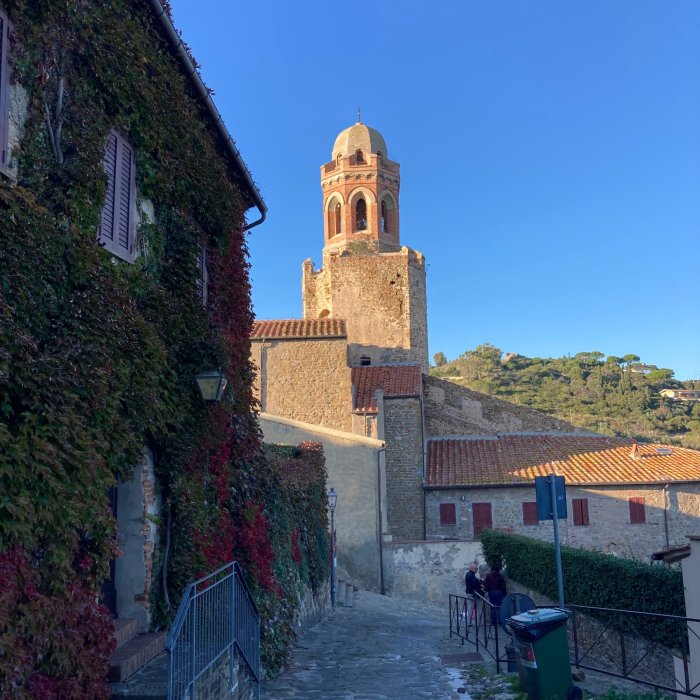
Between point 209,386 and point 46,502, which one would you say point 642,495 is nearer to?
point 209,386

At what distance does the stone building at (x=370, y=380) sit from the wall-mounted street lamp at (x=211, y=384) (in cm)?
1063

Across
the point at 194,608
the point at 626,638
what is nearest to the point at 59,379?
the point at 194,608

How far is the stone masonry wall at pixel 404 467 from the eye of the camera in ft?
81.8

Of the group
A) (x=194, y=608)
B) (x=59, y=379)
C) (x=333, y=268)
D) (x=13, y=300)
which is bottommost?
(x=194, y=608)

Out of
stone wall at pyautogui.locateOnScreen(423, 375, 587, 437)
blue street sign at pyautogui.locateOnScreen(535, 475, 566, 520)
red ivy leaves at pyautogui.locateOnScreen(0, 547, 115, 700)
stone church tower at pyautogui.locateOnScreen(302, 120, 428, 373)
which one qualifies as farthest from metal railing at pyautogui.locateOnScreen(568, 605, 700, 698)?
stone church tower at pyautogui.locateOnScreen(302, 120, 428, 373)

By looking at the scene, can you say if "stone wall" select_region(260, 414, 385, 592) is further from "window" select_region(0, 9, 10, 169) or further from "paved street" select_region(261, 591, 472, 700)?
"window" select_region(0, 9, 10, 169)

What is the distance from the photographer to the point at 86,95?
20.4 feet

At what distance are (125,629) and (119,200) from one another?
4.11m

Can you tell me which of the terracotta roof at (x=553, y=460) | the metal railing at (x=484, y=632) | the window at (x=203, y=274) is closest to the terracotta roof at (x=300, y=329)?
the terracotta roof at (x=553, y=460)

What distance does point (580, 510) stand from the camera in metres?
24.5

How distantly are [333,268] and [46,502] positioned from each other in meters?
29.2

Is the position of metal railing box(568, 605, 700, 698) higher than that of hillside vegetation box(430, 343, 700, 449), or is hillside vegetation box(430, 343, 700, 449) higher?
hillside vegetation box(430, 343, 700, 449)

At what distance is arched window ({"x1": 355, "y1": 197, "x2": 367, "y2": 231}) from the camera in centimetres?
3556

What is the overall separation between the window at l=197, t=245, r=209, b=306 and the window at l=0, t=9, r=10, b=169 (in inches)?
132
